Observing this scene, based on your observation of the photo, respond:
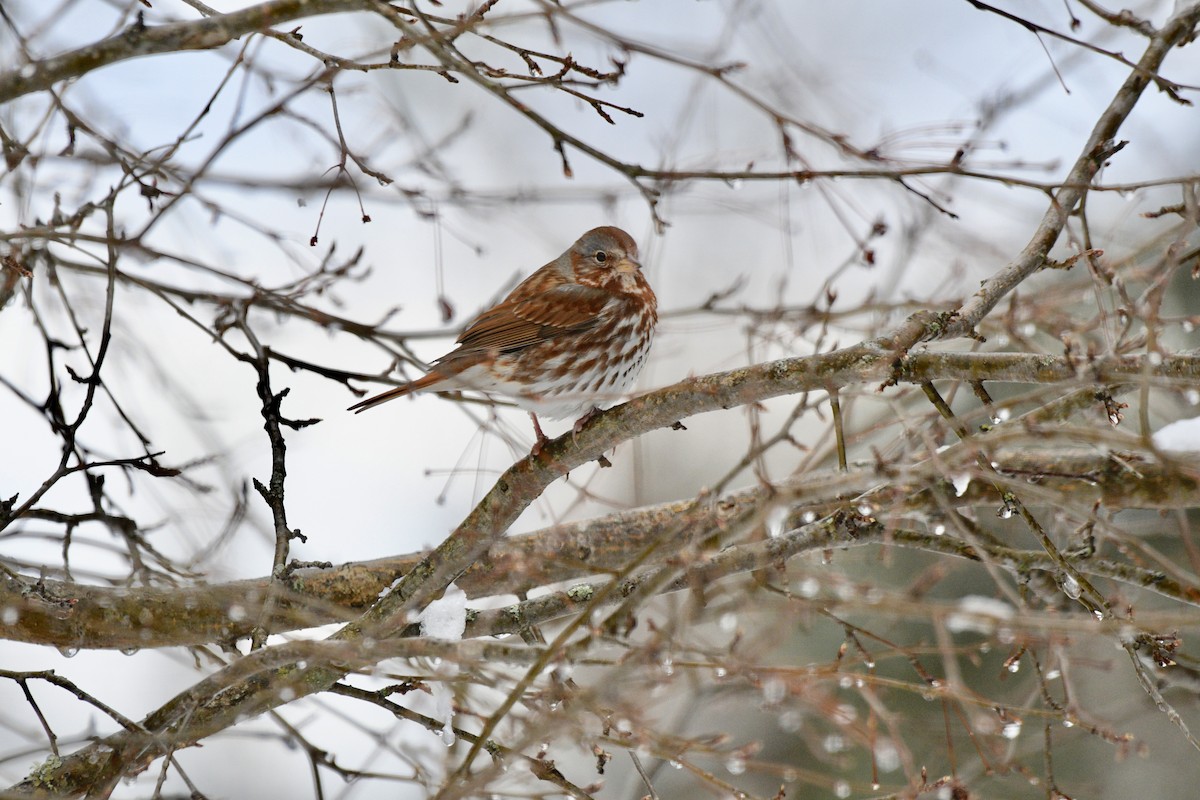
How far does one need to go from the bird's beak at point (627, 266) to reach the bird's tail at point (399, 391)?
1009 millimetres

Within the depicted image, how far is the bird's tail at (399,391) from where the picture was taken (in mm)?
3768

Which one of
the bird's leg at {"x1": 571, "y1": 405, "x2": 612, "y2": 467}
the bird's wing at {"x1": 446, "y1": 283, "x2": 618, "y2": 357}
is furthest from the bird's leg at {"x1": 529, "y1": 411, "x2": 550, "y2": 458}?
the bird's wing at {"x1": 446, "y1": 283, "x2": 618, "y2": 357}

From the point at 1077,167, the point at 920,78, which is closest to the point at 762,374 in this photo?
the point at 1077,167

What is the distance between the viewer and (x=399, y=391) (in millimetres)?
3859

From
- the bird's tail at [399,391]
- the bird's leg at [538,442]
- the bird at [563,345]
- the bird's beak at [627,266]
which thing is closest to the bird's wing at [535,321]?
the bird at [563,345]

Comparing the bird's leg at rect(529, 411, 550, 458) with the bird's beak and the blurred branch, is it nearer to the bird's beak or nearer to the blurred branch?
the bird's beak

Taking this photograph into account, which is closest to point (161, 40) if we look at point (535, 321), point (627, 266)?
point (535, 321)

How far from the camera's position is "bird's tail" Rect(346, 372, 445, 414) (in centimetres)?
377

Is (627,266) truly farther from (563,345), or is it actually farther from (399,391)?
(399,391)

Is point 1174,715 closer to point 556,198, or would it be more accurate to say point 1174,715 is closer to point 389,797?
point 556,198

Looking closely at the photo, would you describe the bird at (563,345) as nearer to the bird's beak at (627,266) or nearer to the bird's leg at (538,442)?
the bird's beak at (627,266)

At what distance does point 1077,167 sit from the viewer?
329 centimetres

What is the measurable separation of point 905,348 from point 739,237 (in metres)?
7.47

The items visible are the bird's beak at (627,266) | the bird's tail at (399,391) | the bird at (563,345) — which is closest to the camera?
the bird's tail at (399,391)
